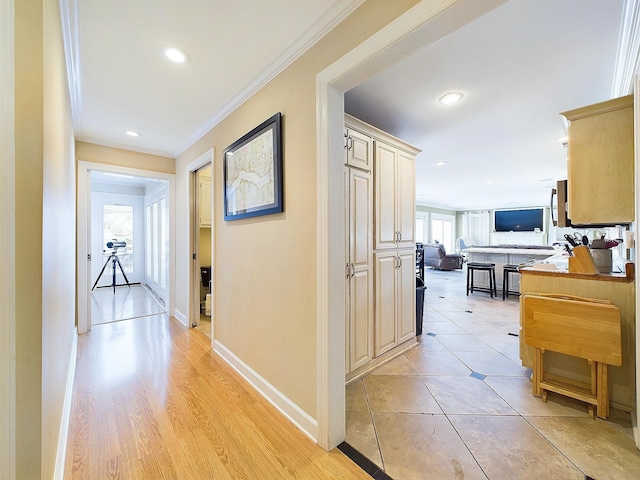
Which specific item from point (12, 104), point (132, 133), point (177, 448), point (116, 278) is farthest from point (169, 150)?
point (116, 278)

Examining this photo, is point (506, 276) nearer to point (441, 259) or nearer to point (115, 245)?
point (441, 259)

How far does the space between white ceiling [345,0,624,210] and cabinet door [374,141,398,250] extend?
19.2 inches

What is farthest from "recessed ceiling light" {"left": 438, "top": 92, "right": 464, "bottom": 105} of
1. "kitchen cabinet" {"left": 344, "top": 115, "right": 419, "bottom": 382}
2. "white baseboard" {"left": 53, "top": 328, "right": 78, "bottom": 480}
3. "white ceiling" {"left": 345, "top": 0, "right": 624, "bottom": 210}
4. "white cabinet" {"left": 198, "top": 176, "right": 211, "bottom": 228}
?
"white baseboard" {"left": 53, "top": 328, "right": 78, "bottom": 480}

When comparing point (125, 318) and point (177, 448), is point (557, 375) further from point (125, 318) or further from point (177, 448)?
point (125, 318)

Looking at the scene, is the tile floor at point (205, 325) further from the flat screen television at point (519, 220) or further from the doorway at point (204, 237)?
the flat screen television at point (519, 220)

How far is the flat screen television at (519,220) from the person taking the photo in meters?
10.2

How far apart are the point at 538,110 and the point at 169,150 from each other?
4413 mm

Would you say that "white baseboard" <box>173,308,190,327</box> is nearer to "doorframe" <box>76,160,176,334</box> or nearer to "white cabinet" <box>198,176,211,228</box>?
"doorframe" <box>76,160,176,334</box>

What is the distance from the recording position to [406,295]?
2.73 m

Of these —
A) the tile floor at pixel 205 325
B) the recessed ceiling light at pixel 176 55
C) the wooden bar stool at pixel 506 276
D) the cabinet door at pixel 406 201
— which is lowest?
the tile floor at pixel 205 325

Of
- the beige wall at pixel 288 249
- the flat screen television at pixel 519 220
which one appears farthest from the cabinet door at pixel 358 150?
the flat screen television at pixel 519 220

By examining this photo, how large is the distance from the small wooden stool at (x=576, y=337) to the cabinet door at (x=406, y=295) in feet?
3.23

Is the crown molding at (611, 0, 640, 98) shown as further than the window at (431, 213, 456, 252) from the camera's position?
No

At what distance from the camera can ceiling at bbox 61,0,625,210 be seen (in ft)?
4.75
